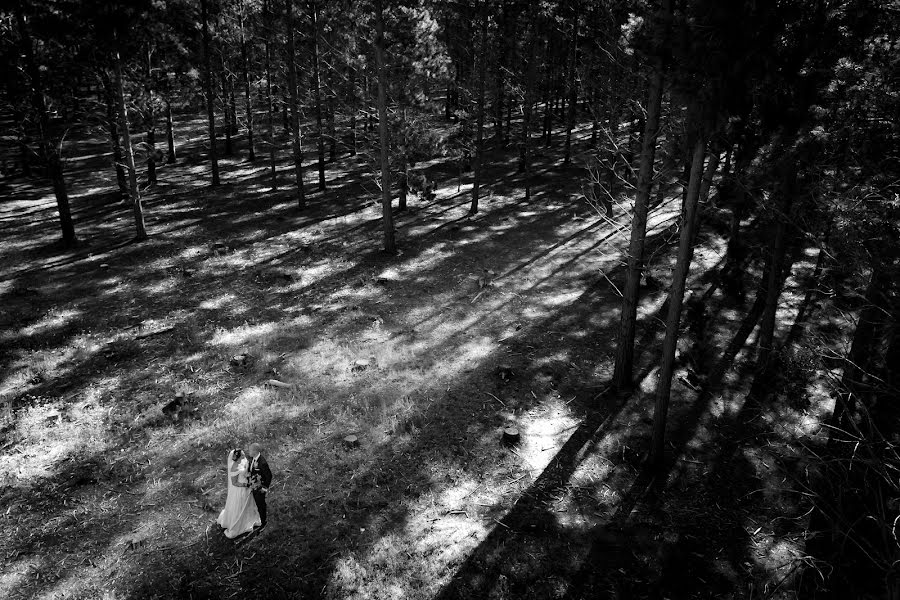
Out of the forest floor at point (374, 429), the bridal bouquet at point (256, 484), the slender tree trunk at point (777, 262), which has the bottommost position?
the forest floor at point (374, 429)

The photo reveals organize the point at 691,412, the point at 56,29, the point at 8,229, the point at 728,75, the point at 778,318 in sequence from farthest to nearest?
1. the point at 8,229
2. the point at 56,29
3. the point at 778,318
4. the point at 691,412
5. the point at 728,75

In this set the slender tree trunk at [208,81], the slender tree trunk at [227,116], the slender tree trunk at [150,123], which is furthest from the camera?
the slender tree trunk at [227,116]

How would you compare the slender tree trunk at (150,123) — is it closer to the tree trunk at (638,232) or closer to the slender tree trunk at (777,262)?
the tree trunk at (638,232)

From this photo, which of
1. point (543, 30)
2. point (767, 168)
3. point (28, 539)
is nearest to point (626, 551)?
point (767, 168)

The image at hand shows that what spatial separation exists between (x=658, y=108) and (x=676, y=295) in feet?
14.0

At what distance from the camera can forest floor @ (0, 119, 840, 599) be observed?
8547mm

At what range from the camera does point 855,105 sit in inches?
386

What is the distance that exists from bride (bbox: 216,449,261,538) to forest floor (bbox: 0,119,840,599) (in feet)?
0.90

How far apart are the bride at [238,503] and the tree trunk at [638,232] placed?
9.12m

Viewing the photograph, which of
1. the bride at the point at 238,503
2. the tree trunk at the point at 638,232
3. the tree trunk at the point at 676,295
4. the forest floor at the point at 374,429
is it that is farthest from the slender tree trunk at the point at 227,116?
the tree trunk at the point at 676,295

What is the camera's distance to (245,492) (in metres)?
8.71

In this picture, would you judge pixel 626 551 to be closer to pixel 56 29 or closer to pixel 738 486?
pixel 738 486

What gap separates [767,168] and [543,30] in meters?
29.0

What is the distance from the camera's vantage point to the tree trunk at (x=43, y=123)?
64.3 ft
